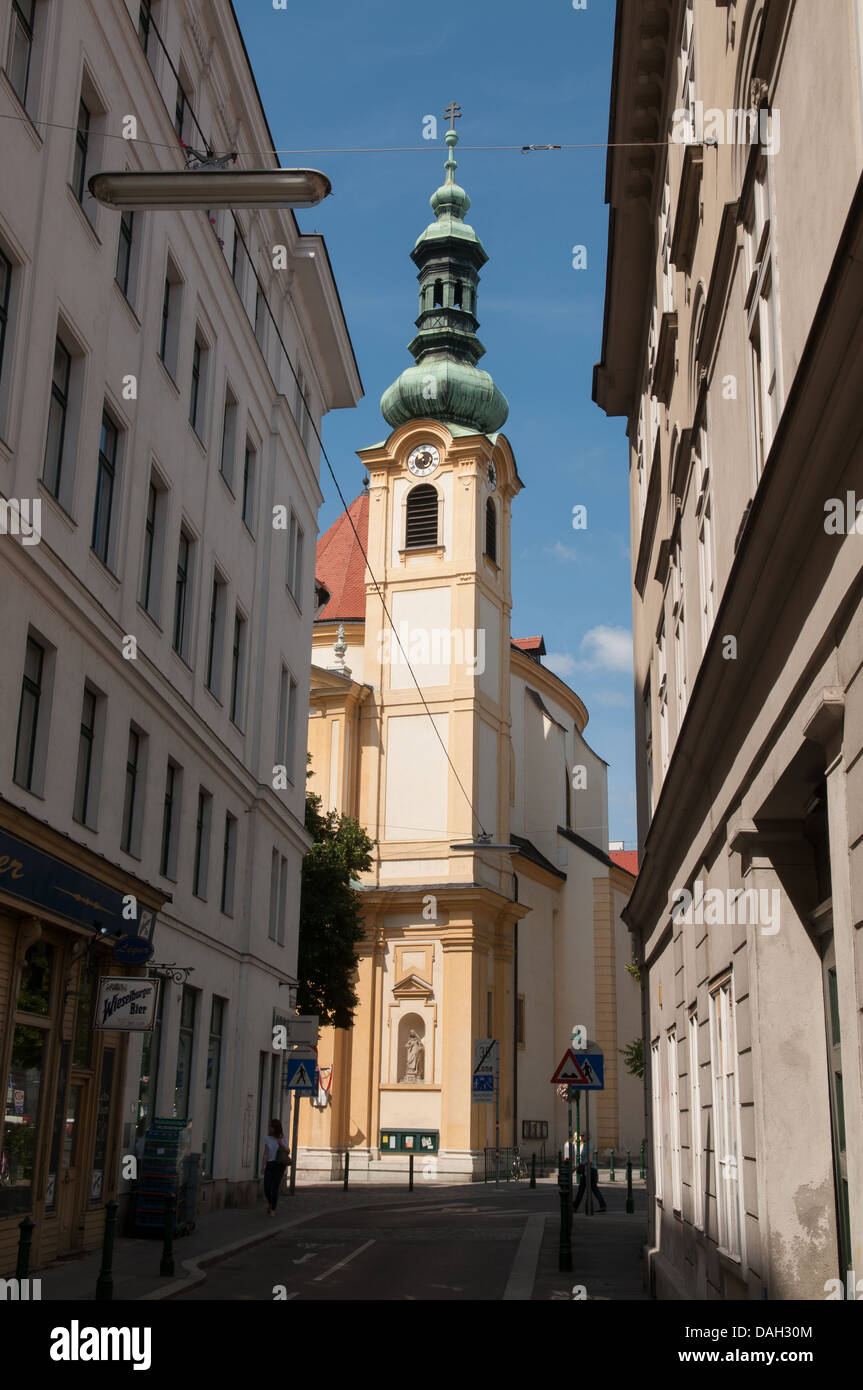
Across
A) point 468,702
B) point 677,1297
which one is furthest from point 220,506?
point 468,702

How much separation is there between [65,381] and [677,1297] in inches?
489

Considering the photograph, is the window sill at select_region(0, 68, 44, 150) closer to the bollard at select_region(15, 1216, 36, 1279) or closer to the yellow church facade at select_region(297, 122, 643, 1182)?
the bollard at select_region(15, 1216, 36, 1279)

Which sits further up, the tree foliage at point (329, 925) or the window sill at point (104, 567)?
the window sill at point (104, 567)

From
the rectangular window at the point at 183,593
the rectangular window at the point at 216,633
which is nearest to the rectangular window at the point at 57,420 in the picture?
the rectangular window at the point at 183,593

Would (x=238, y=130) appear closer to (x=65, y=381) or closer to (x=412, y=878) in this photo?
(x=65, y=381)

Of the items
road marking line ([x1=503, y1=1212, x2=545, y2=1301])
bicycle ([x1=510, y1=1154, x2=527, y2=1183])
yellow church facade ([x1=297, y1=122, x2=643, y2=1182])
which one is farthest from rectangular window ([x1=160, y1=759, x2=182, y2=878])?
bicycle ([x1=510, y1=1154, x2=527, y2=1183])

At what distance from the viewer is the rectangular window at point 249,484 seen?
28422 mm

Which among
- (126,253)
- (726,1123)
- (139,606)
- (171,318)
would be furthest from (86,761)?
(726,1123)

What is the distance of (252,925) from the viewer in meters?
28.0

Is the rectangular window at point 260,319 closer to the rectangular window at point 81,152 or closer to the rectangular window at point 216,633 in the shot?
the rectangular window at point 216,633

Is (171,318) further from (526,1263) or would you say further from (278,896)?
(526,1263)

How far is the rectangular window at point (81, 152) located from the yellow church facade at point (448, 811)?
85.2 feet

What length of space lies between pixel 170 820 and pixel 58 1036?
6.38m

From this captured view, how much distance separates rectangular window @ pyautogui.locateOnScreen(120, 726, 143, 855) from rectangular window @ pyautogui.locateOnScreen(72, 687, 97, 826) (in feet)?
4.72
